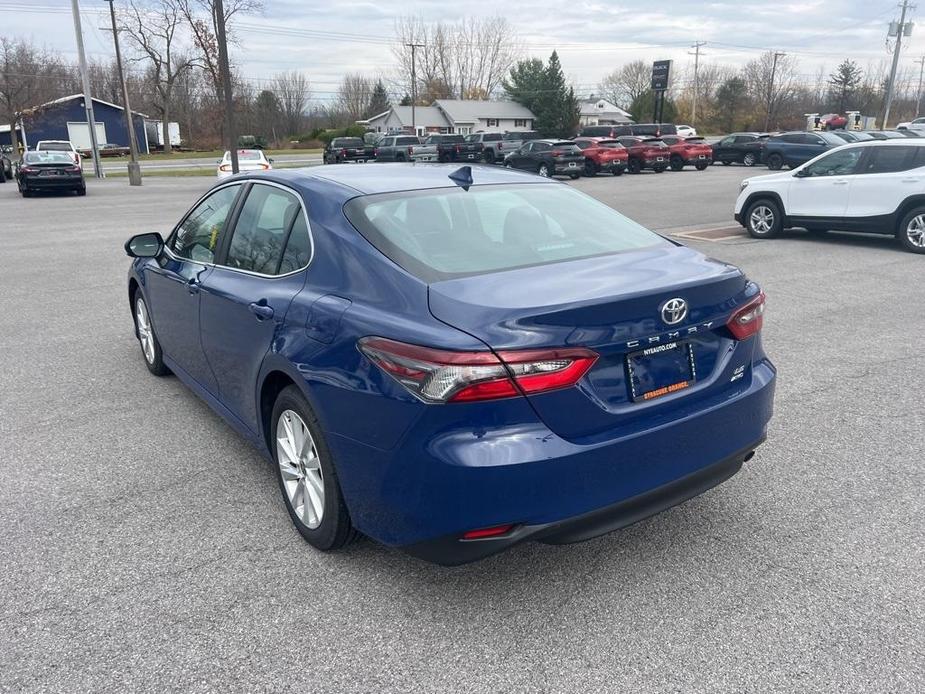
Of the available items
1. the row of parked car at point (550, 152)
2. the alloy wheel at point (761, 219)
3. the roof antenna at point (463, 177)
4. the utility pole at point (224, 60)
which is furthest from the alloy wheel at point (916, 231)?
the utility pole at point (224, 60)

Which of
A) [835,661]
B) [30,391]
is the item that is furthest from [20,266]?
[835,661]

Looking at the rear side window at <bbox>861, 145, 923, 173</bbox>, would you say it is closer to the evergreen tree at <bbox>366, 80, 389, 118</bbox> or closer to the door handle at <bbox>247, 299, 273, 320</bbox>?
the door handle at <bbox>247, 299, 273, 320</bbox>

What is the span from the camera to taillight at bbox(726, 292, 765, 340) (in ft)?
10.0

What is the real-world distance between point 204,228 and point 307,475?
2.00 m

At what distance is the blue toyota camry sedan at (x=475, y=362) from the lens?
250 centimetres

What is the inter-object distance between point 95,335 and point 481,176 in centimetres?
487

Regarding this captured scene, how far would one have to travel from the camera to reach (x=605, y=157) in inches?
1267

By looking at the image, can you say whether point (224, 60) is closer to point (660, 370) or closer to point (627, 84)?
point (660, 370)

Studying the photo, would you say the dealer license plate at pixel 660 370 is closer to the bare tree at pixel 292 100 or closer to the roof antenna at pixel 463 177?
the roof antenna at pixel 463 177

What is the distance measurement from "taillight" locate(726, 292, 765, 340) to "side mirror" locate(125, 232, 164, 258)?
3.74 m

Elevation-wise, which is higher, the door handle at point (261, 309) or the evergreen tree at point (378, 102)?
the evergreen tree at point (378, 102)

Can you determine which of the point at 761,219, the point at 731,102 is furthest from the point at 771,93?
the point at 761,219

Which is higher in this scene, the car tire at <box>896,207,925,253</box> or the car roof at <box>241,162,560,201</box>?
the car roof at <box>241,162,560,201</box>

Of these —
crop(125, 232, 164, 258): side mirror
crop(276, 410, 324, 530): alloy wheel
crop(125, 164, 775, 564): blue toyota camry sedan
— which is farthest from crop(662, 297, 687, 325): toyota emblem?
crop(125, 232, 164, 258): side mirror
